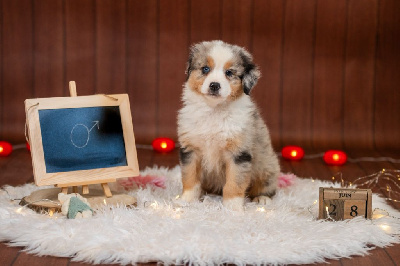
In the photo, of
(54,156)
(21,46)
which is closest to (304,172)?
(54,156)

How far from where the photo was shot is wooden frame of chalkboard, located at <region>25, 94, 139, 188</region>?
9.87 feet

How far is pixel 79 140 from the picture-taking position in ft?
10.2

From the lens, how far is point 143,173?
3898 millimetres

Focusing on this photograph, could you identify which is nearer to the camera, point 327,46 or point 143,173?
point 143,173

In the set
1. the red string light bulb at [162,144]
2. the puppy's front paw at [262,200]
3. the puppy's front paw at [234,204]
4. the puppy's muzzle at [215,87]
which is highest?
the puppy's muzzle at [215,87]

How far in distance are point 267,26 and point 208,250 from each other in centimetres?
302

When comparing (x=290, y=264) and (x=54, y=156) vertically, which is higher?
(x=54, y=156)

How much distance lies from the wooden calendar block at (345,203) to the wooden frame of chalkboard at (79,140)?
92 cm

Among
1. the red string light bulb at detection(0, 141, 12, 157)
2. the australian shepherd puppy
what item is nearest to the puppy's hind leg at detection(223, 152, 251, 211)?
the australian shepherd puppy

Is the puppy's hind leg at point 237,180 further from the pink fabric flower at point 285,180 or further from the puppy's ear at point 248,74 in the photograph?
the pink fabric flower at point 285,180

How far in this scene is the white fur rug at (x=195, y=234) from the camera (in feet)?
7.96

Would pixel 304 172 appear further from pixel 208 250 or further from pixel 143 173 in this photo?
pixel 208 250

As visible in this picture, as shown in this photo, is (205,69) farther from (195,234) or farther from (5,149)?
(5,149)

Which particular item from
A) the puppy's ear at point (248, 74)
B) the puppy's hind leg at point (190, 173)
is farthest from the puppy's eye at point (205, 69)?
the puppy's hind leg at point (190, 173)
